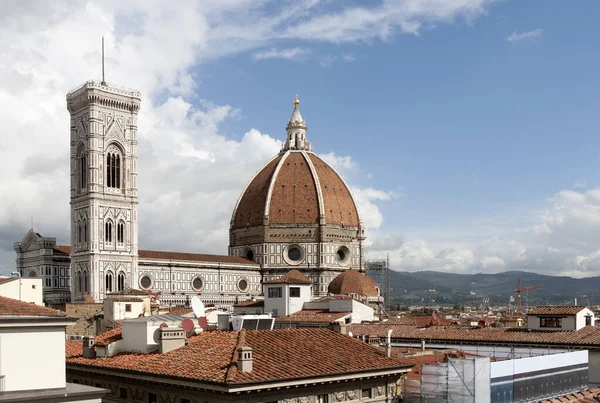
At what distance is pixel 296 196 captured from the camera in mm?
121375

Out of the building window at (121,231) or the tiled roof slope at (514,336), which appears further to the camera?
the building window at (121,231)

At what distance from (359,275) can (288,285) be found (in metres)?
22.5

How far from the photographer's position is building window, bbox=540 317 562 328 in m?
48.9

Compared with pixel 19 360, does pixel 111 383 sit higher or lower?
lower

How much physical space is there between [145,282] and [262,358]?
270ft

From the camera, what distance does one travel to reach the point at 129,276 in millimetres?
97875

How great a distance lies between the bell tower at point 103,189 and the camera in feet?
315

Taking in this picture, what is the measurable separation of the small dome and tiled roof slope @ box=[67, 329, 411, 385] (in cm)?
7031

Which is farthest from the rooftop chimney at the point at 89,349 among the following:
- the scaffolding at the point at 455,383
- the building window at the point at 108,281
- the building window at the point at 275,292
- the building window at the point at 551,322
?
the building window at the point at 108,281

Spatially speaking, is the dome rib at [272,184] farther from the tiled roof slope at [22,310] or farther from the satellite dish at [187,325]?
the tiled roof slope at [22,310]

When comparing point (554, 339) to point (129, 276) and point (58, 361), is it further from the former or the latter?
A: point (129, 276)

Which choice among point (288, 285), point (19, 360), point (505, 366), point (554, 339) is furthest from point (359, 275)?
point (19, 360)

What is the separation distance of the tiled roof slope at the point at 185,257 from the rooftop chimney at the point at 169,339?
7879 cm

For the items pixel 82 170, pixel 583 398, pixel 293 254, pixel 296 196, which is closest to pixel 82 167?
pixel 82 170
